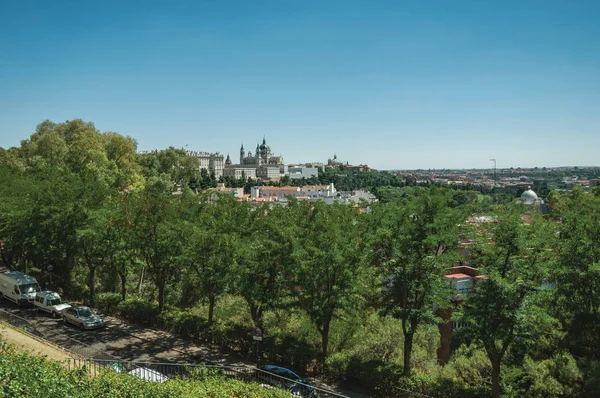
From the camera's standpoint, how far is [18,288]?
2550 cm

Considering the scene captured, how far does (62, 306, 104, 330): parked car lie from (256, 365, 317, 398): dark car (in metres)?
10.5

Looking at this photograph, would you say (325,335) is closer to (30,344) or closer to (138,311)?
(138,311)

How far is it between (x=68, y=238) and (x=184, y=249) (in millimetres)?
9747

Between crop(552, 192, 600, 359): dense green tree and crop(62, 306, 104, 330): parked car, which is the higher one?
crop(552, 192, 600, 359): dense green tree

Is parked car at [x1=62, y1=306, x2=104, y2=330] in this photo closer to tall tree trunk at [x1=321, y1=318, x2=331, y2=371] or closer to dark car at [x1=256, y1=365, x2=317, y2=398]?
dark car at [x1=256, y1=365, x2=317, y2=398]

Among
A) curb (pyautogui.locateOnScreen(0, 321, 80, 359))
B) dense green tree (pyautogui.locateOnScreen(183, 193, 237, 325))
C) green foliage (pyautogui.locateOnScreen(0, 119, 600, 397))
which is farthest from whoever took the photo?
dense green tree (pyautogui.locateOnScreen(183, 193, 237, 325))

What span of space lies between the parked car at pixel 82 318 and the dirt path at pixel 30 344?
11.7 feet

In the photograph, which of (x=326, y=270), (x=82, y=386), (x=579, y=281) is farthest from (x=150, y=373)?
(x=579, y=281)

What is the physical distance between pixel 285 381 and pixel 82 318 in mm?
12556

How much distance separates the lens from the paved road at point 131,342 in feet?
65.6

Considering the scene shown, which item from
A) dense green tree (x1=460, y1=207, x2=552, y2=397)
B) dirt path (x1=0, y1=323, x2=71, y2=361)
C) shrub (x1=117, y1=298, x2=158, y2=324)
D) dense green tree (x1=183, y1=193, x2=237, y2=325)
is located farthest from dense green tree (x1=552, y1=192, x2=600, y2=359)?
shrub (x1=117, y1=298, x2=158, y2=324)

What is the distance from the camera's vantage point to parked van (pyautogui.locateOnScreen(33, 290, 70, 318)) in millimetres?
24025

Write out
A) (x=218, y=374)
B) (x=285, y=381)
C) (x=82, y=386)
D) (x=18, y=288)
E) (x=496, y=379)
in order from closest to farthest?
(x=82, y=386) → (x=496, y=379) → (x=218, y=374) → (x=285, y=381) → (x=18, y=288)

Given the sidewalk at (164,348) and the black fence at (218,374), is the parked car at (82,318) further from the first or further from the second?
the black fence at (218,374)
